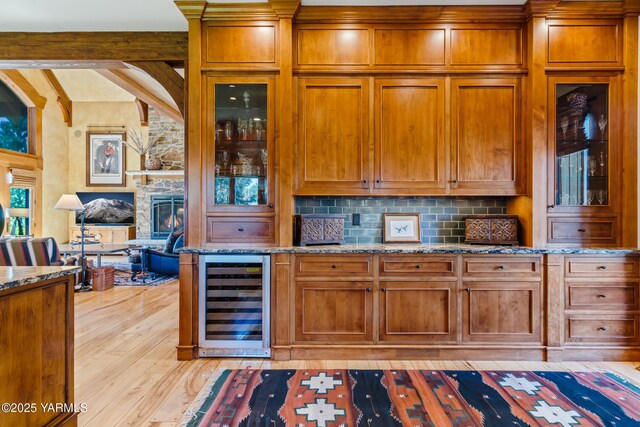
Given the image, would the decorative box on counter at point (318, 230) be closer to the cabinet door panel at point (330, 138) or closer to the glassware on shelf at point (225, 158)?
the cabinet door panel at point (330, 138)

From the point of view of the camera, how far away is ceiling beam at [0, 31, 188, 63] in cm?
336

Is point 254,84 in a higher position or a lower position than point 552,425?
higher

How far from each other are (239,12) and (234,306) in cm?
247

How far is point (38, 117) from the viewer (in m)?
9.64

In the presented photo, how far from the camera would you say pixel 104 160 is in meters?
10.9

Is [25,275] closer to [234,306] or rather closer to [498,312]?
[234,306]

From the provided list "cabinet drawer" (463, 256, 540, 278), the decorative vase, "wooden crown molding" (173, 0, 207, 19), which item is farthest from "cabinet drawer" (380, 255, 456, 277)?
the decorative vase

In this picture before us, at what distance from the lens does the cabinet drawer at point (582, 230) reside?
10.0 ft

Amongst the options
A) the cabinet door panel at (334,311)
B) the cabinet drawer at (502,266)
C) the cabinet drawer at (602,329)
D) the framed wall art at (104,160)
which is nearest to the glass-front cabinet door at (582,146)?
the cabinet drawer at (502,266)

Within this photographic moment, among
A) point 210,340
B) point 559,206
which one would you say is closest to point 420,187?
point 559,206

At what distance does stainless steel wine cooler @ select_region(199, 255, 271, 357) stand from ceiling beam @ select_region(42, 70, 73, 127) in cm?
1054

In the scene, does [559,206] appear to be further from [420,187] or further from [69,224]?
[69,224]

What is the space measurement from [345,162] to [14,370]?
8.19 feet

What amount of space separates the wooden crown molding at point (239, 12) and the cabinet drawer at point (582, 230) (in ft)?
9.86
